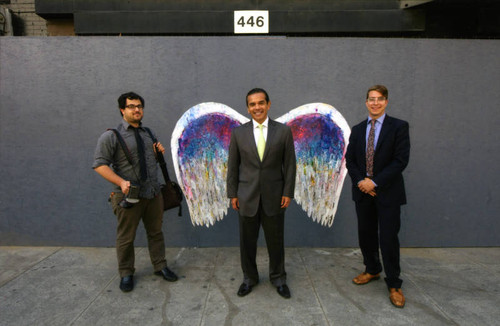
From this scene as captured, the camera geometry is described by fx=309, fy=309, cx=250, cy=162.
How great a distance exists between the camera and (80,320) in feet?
8.87

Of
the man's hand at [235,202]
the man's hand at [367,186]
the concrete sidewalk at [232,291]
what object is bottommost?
the concrete sidewalk at [232,291]

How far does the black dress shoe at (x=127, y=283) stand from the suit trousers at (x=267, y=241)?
1.18 meters

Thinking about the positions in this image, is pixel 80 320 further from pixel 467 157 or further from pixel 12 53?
pixel 467 157

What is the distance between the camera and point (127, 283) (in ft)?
10.5

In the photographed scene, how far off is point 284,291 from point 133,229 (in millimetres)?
1677

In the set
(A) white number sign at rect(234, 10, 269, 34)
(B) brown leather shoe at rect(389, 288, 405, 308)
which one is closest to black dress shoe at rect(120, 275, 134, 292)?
(B) brown leather shoe at rect(389, 288, 405, 308)

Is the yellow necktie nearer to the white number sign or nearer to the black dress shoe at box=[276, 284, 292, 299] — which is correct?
the black dress shoe at box=[276, 284, 292, 299]

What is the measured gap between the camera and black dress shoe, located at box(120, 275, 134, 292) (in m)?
3.17

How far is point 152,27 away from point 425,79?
4135 mm

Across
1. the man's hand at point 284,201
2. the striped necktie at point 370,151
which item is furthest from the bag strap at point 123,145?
the striped necktie at point 370,151

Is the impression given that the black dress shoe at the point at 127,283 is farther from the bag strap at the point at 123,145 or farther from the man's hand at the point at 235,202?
the man's hand at the point at 235,202

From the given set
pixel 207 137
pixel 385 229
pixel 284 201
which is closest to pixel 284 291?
pixel 284 201

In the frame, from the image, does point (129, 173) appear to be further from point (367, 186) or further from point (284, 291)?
point (367, 186)

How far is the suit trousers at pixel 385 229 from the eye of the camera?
2.95 m
